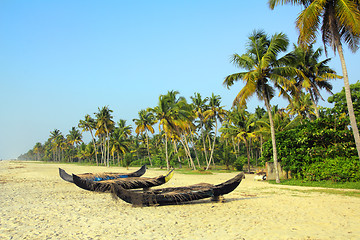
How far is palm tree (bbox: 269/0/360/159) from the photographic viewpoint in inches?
398

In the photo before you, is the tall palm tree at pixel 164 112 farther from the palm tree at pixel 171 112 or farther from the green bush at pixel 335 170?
the green bush at pixel 335 170

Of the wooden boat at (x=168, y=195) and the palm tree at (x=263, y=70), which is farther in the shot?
the palm tree at (x=263, y=70)

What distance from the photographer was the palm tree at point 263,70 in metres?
14.6

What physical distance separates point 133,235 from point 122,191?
9.89 ft

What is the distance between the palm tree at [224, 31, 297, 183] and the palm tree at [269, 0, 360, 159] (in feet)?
9.53

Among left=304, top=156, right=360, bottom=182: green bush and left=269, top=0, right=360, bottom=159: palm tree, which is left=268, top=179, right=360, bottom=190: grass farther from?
left=269, top=0, right=360, bottom=159: palm tree

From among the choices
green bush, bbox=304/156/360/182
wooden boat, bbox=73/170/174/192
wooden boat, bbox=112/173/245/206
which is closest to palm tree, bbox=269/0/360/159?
green bush, bbox=304/156/360/182

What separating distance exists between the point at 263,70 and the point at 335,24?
15.7ft

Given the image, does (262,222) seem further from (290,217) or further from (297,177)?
(297,177)

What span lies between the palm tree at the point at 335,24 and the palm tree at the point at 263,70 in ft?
9.53

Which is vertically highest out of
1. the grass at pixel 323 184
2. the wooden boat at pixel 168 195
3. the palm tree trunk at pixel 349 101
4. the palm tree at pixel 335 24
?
the palm tree at pixel 335 24

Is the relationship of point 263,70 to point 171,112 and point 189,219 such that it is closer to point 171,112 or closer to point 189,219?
point 189,219

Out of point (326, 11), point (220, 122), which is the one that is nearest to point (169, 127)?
point (220, 122)

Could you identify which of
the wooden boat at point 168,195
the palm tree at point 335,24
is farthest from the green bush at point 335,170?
the wooden boat at point 168,195
